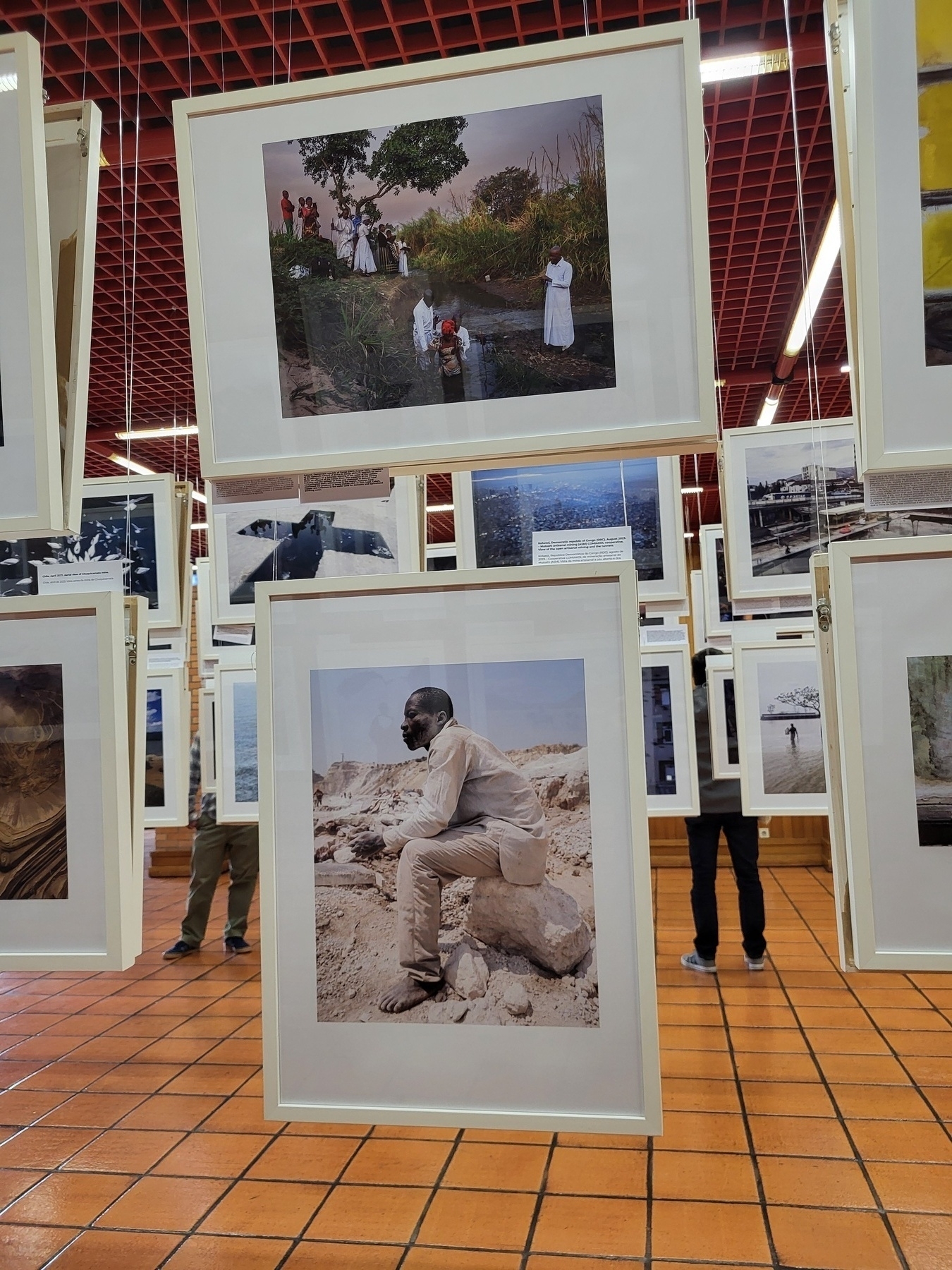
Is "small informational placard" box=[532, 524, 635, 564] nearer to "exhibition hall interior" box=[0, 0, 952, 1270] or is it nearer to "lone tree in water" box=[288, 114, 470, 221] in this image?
"exhibition hall interior" box=[0, 0, 952, 1270]

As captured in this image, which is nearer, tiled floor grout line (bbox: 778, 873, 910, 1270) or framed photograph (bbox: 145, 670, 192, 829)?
tiled floor grout line (bbox: 778, 873, 910, 1270)

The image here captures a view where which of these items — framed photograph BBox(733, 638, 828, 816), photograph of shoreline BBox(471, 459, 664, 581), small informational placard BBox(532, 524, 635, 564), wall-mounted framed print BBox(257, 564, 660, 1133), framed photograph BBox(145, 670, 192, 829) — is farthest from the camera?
framed photograph BBox(145, 670, 192, 829)

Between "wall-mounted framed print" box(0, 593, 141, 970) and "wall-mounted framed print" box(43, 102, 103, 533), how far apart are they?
5.9 inches

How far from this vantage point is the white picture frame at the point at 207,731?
244cm

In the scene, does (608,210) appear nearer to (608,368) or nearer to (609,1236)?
(608,368)

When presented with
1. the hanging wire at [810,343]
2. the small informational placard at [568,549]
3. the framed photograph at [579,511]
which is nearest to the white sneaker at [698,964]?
the hanging wire at [810,343]

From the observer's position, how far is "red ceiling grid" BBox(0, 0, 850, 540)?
291 centimetres

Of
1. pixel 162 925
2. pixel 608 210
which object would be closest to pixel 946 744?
pixel 608 210

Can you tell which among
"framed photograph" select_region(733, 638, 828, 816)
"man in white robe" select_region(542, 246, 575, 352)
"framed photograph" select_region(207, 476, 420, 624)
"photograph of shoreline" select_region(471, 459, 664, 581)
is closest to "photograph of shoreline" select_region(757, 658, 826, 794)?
"framed photograph" select_region(733, 638, 828, 816)

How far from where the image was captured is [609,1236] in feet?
5.68

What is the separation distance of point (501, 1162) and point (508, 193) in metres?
2.02

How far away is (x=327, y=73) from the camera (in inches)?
129

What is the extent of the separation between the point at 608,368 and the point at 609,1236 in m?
1.59

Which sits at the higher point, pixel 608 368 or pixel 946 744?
pixel 608 368
